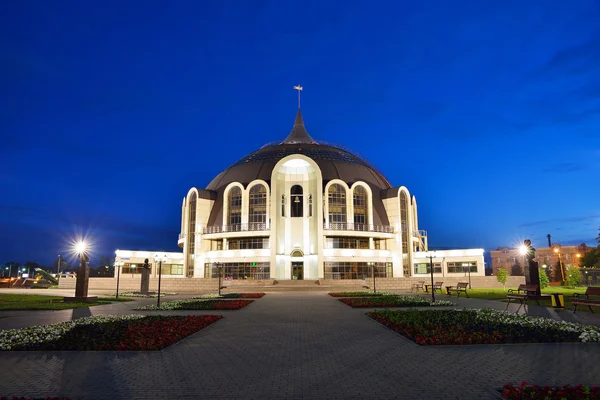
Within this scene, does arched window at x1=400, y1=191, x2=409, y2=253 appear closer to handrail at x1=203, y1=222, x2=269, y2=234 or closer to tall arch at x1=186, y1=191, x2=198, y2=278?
handrail at x1=203, y1=222, x2=269, y2=234

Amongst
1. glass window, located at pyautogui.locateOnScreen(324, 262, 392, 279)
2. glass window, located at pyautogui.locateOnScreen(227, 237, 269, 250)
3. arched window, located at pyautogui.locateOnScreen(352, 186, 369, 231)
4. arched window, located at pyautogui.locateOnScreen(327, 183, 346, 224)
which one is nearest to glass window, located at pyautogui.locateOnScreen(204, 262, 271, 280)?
glass window, located at pyautogui.locateOnScreen(227, 237, 269, 250)

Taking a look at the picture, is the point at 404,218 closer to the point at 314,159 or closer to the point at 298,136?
the point at 314,159

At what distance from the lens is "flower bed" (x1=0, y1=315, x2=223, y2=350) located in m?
9.71

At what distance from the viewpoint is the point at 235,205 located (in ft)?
198

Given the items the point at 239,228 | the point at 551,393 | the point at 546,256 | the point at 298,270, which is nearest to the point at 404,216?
the point at 298,270

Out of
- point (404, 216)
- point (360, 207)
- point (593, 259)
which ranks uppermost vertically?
point (360, 207)

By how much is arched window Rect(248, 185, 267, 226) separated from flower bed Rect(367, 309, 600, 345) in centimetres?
4429

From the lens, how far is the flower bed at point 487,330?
10.4 metres

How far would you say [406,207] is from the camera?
206 feet

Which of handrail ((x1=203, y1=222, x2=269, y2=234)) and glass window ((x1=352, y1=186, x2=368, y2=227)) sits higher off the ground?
glass window ((x1=352, y1=186, x2=368, y2=227))

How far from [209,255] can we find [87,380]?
53.6m

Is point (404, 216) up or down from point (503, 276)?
up

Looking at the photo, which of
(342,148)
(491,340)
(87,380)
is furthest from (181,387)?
(342,148)

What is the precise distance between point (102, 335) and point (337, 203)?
4872cm
